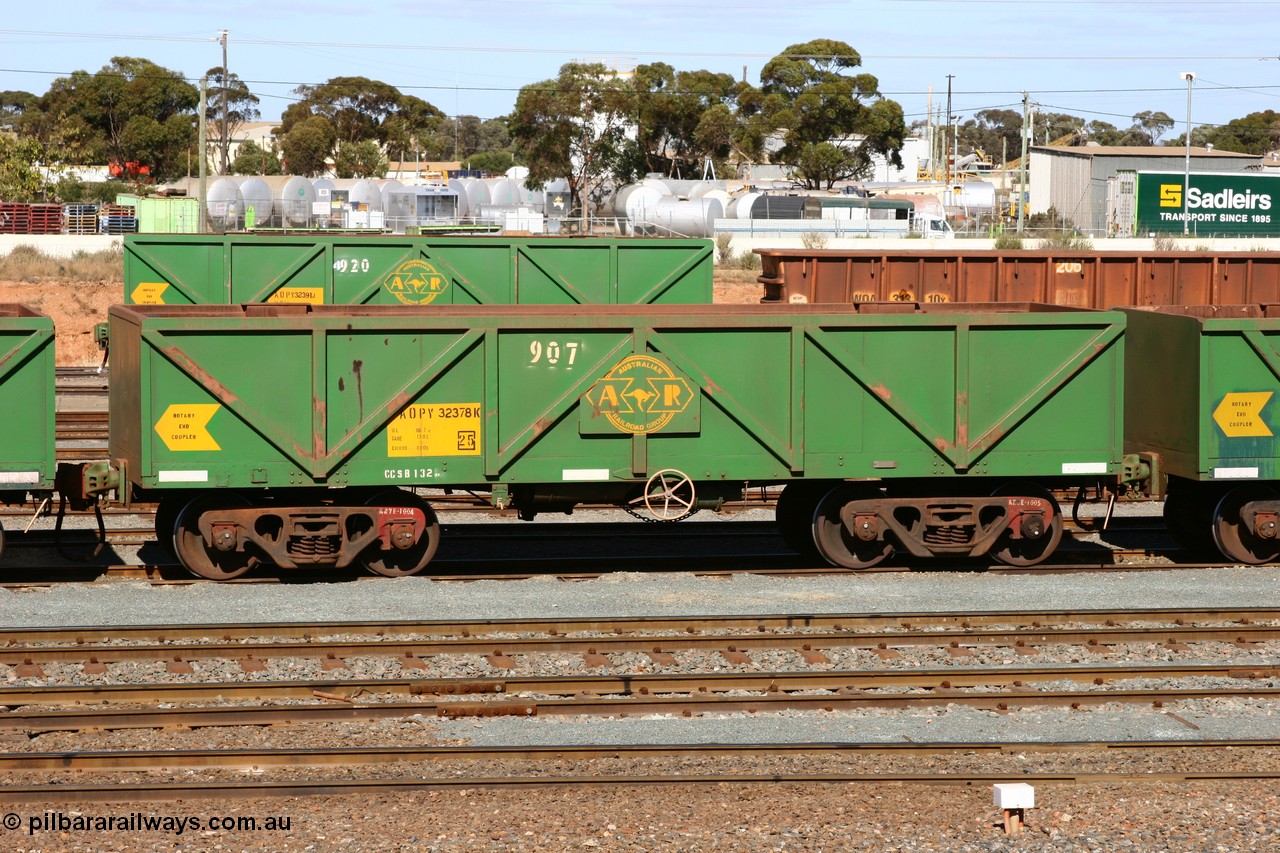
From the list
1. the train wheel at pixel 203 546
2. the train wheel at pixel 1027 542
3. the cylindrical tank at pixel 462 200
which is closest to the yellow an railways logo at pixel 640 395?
the train wheel at pixel 1027 542

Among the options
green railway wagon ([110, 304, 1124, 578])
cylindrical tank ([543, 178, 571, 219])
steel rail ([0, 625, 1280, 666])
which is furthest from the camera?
cylindrical tank ([543, 178, 571, 219])

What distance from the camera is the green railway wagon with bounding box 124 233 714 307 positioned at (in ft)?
76.8

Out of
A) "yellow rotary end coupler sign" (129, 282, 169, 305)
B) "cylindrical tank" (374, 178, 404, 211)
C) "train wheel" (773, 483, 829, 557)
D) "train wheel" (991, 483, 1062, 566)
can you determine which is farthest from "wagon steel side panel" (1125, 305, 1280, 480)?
"cylindrical tank" (374, 178, 404, 211)

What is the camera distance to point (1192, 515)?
51.0 feet

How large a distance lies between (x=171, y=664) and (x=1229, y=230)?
70.9 metres

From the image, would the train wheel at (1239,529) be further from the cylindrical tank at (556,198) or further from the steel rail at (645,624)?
the cylindrical tank at (556,198)

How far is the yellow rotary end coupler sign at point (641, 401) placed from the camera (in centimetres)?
1382

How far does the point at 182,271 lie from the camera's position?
77.0ft

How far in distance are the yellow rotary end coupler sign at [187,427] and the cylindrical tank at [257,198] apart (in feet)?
208

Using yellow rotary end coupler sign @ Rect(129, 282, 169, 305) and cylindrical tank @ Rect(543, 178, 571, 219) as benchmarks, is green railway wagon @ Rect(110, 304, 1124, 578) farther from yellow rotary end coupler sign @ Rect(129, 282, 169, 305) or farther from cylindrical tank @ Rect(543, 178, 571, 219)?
cylindrical tank @ Rect(543, 178, 571, 219)

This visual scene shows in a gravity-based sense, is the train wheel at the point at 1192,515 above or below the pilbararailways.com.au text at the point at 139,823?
above

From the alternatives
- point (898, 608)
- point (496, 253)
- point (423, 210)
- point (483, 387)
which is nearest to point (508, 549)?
point (483, 387)

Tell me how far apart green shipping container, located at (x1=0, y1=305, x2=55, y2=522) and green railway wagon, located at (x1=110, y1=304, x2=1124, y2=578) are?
728 mm

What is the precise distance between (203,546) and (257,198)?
64656 mm
